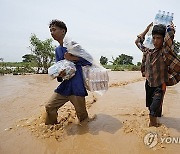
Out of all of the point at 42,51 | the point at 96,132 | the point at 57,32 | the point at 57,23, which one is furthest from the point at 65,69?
the point at 42,51

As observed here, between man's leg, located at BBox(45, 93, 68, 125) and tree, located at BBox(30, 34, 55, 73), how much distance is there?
16.0 meters

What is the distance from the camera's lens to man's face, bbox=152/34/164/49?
11.3ft

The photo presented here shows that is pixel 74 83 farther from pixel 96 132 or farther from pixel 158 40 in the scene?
pixel 158 40

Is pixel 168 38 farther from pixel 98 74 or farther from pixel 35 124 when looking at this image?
pixel 35 124

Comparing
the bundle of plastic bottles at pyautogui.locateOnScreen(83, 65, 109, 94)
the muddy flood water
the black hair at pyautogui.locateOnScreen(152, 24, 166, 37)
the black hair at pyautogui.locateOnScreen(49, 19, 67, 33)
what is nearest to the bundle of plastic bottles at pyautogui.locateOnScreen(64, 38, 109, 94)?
the bundle of plastic bottles at pyautogui.locateOnScreen(83, 65, 109, 94)

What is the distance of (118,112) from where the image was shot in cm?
457

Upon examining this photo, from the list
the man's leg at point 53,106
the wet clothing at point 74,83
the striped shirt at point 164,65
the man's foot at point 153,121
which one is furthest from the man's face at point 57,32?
the man's foot at point 153,121

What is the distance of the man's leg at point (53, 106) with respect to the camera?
3.79 metres

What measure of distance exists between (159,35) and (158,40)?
0.08 m

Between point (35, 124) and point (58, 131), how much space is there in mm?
605

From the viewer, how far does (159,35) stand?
3430 millimetres

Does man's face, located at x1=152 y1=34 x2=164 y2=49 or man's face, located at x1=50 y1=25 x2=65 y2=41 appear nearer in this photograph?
man's face, located at x1=152 y1=34 x2=164 y2=49

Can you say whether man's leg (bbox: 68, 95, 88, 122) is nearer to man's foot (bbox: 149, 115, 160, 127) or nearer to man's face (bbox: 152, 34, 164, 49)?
man's foot (bbox: 149, 115, 160, 127)

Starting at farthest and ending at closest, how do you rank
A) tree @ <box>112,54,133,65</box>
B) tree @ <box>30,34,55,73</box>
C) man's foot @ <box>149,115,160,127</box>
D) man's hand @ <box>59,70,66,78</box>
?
1. tree @ <box>112,54,133,65</box>
2. tree @ <box>30,34,55,73</box>
3. man's hand @ <box>59,70,66,78</box>
4. man's foot @ <box>149,115,160,127</box>
